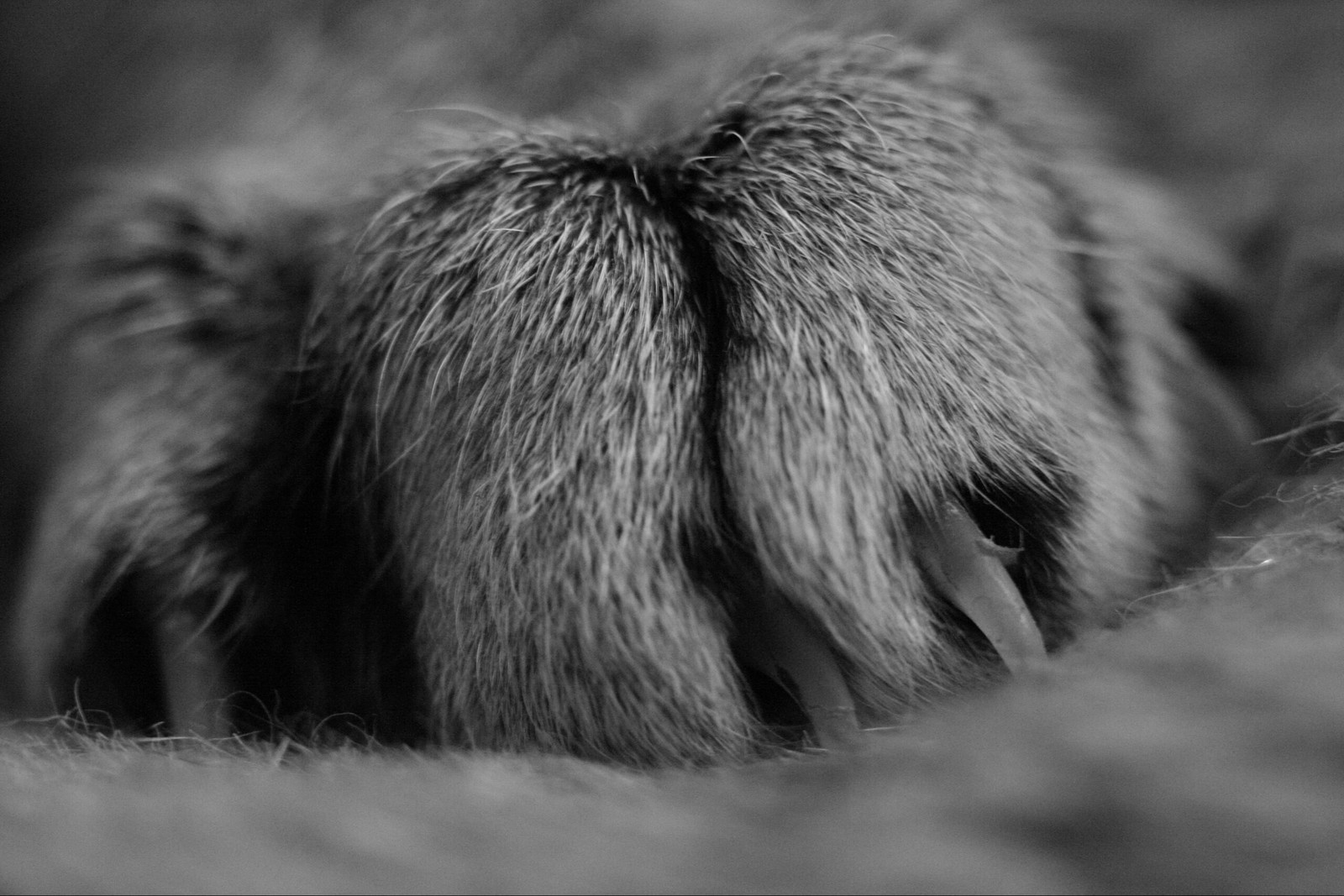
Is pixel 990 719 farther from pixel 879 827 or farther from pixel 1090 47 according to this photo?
pixel 1090 47

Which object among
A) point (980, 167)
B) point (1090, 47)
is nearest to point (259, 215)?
point (980, 167)

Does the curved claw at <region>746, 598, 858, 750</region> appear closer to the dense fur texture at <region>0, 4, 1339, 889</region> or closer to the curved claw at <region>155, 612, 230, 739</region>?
the dense fur texture at <region>0, 4, 1339, 889</region>

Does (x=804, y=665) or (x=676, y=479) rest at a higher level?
(x=676, y=479)

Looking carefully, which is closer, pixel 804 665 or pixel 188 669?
pixel 804 665

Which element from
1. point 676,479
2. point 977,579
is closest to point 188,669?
point 676,479

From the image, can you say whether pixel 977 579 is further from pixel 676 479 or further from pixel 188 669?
pixel 188 669
